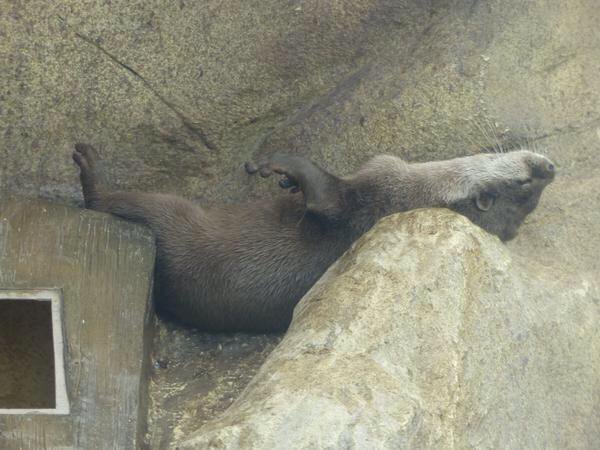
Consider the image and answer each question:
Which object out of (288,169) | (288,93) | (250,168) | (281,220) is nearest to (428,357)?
(281,220)

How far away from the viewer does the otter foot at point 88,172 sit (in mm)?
3623

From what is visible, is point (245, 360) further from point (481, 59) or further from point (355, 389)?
point (481, 59)

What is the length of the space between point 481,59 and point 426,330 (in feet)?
5.50

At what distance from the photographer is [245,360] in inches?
144

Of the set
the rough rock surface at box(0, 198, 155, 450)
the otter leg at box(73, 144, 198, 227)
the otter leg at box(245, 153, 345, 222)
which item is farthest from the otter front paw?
the rough rock surface at box(0, 198, 155, 450)

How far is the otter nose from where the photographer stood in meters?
3.92

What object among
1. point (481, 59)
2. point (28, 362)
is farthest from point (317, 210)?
point (28, 362)

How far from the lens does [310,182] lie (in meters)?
3.75

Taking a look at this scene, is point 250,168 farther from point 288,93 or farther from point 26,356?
point 26,356

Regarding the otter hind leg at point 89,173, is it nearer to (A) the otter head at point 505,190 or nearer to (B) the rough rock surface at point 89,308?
(B) the rough rock surface at point 89,308

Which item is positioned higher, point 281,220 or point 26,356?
point 281,220

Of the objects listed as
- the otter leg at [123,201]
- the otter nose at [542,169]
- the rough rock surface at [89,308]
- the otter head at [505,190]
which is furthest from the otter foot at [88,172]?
the otter nose at [542,169]

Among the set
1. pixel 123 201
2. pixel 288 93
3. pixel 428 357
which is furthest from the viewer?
pixel 288 93

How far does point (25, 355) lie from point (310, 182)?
54.2 inches
